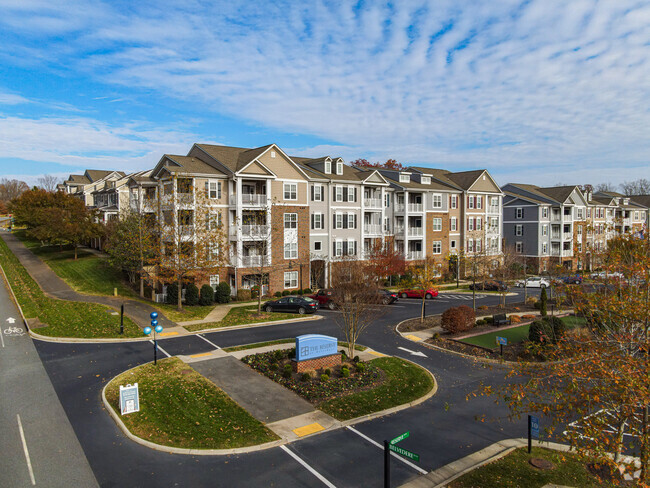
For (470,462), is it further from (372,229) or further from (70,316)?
(372,229)

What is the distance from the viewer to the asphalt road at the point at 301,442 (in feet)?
36.1

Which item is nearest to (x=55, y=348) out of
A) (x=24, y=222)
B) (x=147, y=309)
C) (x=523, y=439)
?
(x=147, y=309)

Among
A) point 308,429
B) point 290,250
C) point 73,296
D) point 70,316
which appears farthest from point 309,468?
point 290,250

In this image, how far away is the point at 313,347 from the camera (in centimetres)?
1898

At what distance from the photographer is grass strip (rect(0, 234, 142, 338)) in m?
24.4

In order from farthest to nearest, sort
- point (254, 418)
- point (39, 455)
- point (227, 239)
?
point (227, 239) → point (254, 418) → point (39, 455)

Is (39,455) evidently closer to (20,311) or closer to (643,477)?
(643,477)

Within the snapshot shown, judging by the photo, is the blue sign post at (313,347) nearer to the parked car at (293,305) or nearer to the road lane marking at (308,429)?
the road lane marking at (308,429)

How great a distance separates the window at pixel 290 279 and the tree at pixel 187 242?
28.3 ft

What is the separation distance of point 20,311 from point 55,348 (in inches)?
403

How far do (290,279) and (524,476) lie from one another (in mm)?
31446

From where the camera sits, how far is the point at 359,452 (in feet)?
40.5

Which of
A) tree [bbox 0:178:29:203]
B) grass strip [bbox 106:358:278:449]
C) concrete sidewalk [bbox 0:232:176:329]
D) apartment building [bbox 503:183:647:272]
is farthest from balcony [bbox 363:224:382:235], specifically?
tree [bbox 0:178:29:203]

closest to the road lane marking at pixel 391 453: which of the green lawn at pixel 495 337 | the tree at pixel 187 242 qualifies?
the green lawn at pixel 495 337
